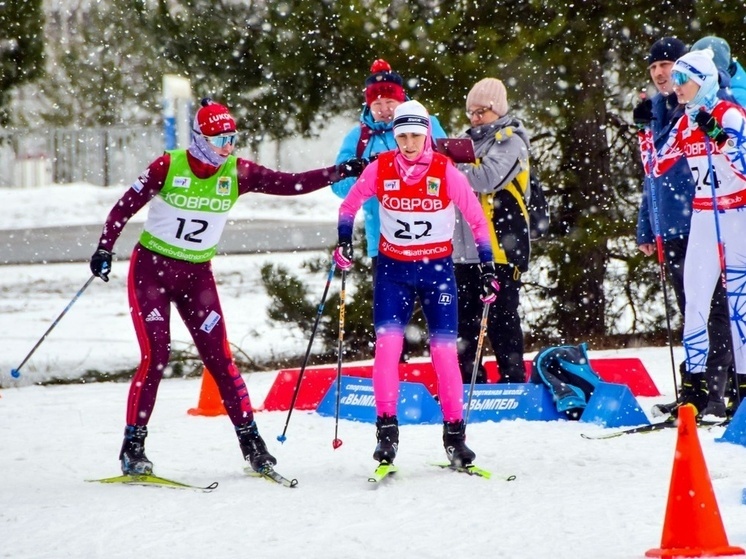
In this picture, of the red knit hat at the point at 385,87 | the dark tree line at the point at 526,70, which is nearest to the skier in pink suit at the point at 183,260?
the red knit hat at the point at 385,87

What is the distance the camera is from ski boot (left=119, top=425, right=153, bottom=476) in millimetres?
Answer: 5137

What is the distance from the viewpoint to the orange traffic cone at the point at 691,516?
11.4ft

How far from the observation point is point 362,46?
362 inches

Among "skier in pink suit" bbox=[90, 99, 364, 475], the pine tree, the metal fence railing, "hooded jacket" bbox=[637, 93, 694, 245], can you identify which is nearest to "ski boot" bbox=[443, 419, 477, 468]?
"skier in pink suit" bbox=[90, 99, 364, 475]

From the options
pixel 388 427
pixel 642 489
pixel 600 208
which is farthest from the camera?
pixel 600 208

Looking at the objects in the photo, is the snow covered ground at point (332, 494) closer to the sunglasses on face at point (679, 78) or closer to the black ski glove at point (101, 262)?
the black ski glove at point (101, 262)

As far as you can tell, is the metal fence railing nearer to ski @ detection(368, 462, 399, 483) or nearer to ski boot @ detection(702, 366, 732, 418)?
ski boot @ detection(702, 366, 732, 418)

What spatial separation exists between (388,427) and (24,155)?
3461 centimetres

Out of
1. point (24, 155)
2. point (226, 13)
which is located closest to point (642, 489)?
point (226, 13)

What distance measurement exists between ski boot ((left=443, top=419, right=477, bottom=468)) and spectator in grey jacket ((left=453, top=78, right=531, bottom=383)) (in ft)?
5.07

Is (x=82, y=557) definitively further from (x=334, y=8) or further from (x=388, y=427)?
(x=334, y=8)

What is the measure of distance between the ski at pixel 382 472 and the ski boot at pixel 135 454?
1.10 m

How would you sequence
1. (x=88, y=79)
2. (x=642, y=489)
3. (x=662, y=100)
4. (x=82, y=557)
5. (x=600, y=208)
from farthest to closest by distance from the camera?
(x=88, y=79)
(x=600, y=208)
(x=662, y=100)
(x=642, y=489)
(x=82, y=557)

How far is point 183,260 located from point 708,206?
9.62 ft
